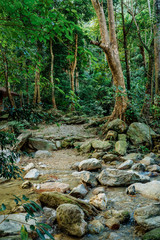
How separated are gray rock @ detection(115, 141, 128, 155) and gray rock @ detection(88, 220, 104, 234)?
3498 mm

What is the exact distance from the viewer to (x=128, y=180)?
321 centimetres

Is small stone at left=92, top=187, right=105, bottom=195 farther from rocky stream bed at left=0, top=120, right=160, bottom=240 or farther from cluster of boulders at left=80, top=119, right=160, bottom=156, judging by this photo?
cluster of boulders at left=80, top=119, right=160, bottom=156

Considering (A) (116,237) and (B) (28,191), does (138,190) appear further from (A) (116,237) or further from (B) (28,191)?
(B) (28,191)

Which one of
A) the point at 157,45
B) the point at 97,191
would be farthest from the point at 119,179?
the point at 157,45

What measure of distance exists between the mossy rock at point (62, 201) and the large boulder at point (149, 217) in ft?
2.11

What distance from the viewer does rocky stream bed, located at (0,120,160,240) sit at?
1.93m

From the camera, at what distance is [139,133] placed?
5977 mm

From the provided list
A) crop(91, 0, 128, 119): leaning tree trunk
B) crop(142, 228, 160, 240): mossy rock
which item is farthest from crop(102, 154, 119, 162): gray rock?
crop(142, 228, 160, 240): mossy rock

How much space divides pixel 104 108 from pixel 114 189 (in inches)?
340

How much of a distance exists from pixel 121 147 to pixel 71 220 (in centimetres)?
392

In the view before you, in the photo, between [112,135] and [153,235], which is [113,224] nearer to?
[153,235]

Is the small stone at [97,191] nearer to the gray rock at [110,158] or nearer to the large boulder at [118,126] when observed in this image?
the gray rock at [110,158]

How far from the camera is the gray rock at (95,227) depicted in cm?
Result: 193

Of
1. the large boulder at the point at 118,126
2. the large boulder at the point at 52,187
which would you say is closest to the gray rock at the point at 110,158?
the large boulder at the point at 118,126
